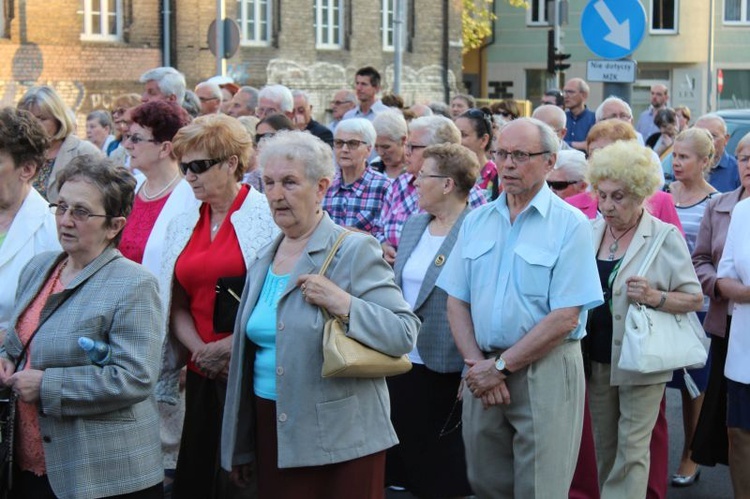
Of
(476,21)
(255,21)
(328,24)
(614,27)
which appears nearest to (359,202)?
(614,27)

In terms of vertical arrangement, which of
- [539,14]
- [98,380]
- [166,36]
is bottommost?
[98,380]

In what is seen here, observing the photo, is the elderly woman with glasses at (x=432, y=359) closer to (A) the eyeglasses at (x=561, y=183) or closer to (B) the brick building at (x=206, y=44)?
(A) the eyeglasses at (x=561, y=183)

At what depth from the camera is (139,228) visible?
667 centimetres

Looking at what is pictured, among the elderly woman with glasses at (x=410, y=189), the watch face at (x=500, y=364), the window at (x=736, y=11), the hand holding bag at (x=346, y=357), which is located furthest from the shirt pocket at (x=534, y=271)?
the window at (x=736, y=11)

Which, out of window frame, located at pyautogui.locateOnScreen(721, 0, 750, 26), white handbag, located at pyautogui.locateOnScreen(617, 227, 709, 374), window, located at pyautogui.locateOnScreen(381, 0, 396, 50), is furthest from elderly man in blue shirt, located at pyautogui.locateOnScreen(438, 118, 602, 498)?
window frame, located at pyautogui.locateOnScreen(721, 0, 750, 26)

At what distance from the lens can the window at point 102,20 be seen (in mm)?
26578

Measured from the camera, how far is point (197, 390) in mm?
6000

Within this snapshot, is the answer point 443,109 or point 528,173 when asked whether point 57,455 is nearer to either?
point 528,173

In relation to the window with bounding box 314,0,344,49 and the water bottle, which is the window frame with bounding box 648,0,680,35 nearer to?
the window with bounding box 314,0,344,49

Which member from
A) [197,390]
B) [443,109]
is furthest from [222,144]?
[443,109]

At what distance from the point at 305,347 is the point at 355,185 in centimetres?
366

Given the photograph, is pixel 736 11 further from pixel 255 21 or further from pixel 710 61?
pixel 255 21

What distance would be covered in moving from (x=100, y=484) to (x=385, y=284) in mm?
1323

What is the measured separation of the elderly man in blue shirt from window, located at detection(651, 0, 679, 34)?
143 ft
